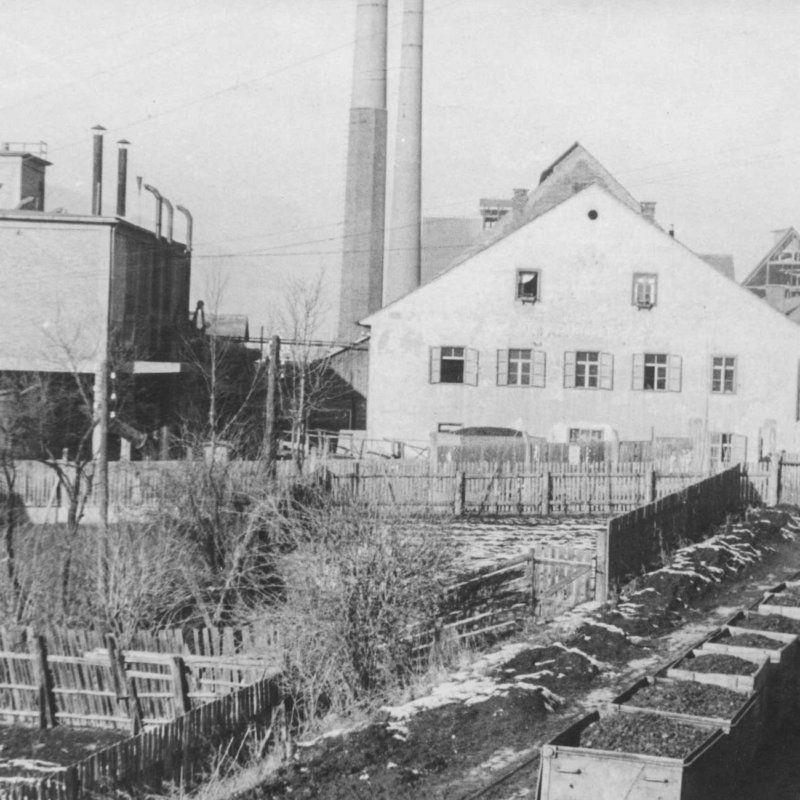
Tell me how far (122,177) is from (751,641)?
3536cm

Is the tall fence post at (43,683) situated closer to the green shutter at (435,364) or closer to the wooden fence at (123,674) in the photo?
the wooden fence at (123,674)

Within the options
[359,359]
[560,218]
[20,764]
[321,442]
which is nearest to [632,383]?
[560,218]

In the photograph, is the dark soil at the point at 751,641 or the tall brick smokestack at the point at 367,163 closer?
the dark soil at the point at 751,641

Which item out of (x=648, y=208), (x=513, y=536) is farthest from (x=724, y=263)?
(x=513, y=536)

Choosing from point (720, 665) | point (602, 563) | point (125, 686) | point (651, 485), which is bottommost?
point (125, 686)

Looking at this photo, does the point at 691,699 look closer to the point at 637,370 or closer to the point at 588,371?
the point at 588,371

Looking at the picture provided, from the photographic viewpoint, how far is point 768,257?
6750cm

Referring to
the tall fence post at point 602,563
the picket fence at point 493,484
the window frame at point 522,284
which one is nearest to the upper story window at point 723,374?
the window frame at point 522,284

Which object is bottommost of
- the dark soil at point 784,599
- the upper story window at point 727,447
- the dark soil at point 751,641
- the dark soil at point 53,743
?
the dark soil at point 53,743

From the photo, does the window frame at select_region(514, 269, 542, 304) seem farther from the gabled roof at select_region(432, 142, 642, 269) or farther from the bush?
the bush

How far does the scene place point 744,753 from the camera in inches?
403

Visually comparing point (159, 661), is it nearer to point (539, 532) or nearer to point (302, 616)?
point (302, 616)

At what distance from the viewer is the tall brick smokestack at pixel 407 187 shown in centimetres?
4812

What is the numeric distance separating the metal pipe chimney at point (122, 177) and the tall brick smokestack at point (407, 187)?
11.7m
